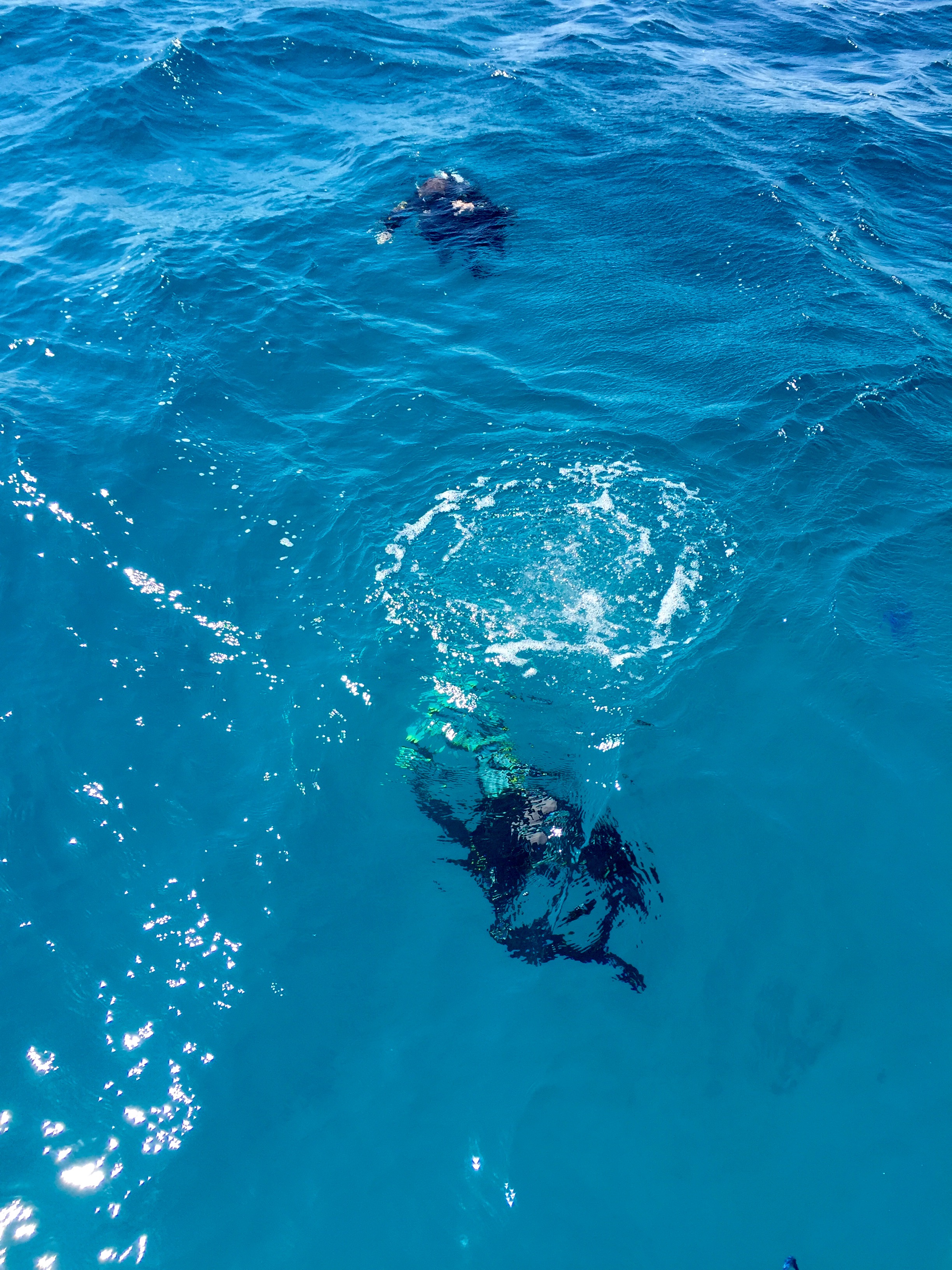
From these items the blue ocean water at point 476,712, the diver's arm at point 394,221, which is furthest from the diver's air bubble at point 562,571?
the diver's arm at point 394,221

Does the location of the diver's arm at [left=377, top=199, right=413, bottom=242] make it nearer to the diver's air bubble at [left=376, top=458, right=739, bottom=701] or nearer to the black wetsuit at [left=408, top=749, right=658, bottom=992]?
the diver's air bubble at [left=376, top=458, right=739, bottom=701]

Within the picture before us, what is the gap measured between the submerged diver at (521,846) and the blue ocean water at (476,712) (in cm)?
6

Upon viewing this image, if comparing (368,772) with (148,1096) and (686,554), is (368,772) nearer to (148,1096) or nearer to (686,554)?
(148,1096)

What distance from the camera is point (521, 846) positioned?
1220cm

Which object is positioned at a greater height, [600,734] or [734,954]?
[600,734]

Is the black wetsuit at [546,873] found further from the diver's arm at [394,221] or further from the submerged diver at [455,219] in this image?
the diver's arm at [394,221]

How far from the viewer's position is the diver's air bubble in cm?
1429

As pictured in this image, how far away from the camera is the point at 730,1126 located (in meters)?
9.79

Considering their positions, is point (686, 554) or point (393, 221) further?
point (393, 221)

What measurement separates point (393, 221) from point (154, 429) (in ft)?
35.5

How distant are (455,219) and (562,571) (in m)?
13.9

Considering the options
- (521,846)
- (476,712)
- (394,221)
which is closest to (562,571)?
(476,712)

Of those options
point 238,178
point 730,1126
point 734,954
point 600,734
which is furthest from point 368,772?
point 238,178

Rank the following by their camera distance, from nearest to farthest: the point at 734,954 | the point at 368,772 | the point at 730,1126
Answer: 1. the point at 730,1126
2. the point at 734,954
3. the point at 368,772
